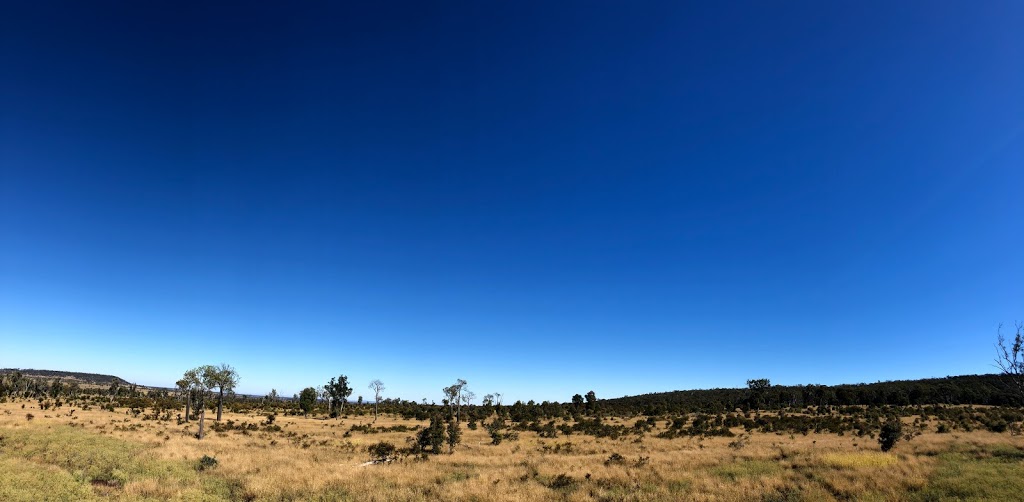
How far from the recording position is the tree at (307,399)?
92650 mm

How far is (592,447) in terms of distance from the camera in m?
41.9

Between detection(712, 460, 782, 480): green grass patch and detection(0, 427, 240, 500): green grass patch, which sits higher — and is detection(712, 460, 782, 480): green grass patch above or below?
below

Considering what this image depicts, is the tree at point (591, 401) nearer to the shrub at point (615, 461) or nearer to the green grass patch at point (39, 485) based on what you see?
the shrub at point (615, 461)

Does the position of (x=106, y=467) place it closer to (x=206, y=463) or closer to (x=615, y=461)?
(x=206, y=463)

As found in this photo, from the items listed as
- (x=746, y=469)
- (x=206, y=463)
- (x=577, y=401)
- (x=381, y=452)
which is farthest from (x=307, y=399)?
(x=746, y=469)

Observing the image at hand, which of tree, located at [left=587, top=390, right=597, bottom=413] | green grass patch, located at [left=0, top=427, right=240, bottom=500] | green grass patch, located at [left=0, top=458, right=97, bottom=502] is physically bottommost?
tree, located at [left=587, top=390, right=597, bottom=413]

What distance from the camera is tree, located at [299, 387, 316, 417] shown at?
92.7m

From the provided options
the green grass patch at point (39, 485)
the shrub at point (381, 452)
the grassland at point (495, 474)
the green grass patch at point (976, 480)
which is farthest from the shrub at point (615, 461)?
the green grass patch at point (39, 485)

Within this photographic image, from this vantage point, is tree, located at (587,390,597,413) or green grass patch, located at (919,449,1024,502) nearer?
green grass patch, located at (919,449,1024,502)

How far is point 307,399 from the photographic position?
314ft

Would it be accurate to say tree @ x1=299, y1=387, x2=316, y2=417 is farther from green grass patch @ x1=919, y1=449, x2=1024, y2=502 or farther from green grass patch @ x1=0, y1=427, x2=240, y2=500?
green grass patch @ x1=919, y1=449, x2=1024, y2=502

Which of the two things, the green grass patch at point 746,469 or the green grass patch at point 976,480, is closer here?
the green grass patch at point 976,480

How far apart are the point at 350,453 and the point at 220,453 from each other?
8.96 metres

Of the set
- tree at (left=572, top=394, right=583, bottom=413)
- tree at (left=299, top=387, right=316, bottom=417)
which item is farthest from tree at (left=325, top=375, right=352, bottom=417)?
tree at (left=572, top=394, right=583, bottom=413)
